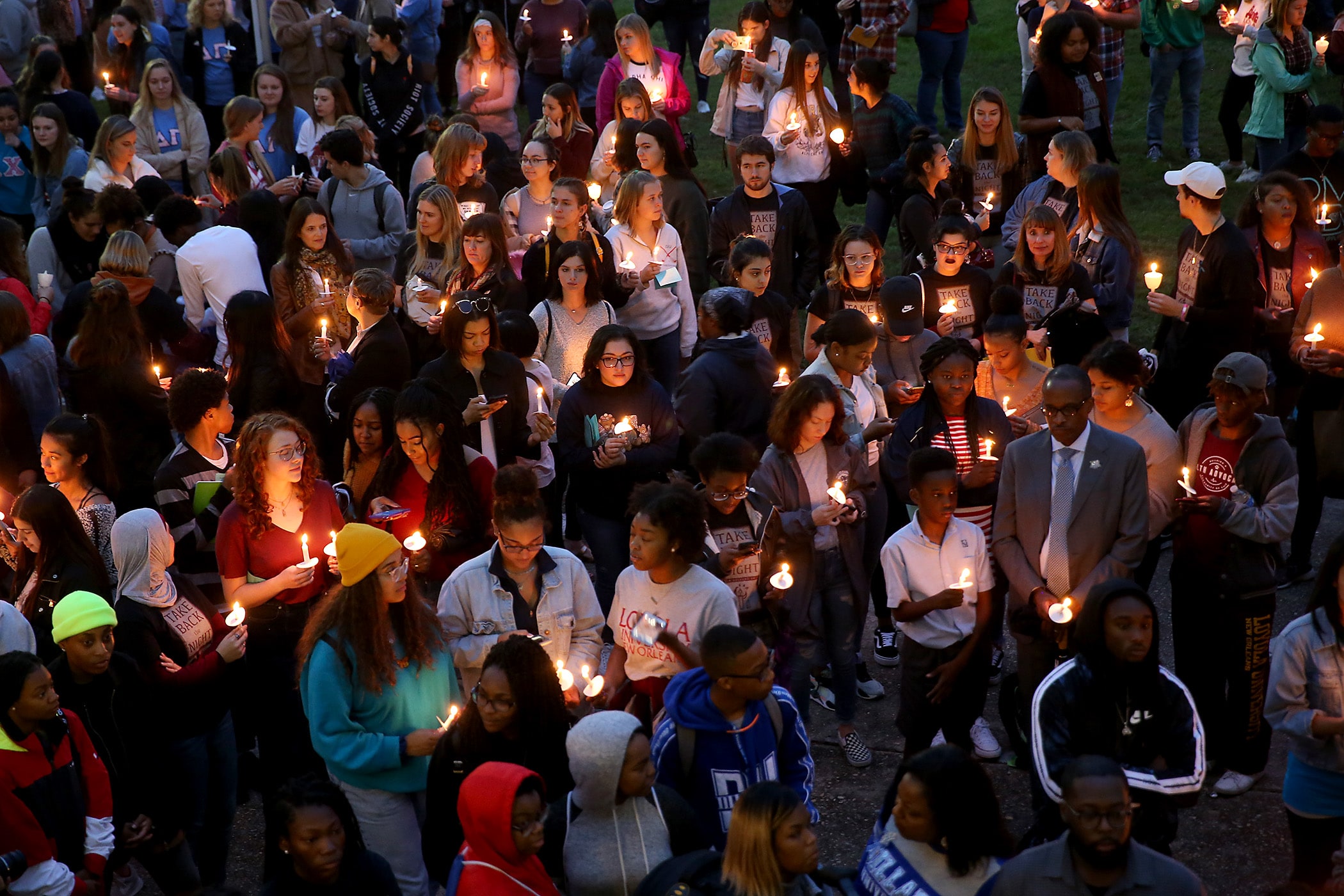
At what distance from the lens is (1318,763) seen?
5.18 meters

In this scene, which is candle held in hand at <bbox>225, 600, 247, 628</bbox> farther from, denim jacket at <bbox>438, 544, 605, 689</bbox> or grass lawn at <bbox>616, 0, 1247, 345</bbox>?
grass lawn at <bbox>616, 0, 1247, 345</bbox>

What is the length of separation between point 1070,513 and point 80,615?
3.88 metres

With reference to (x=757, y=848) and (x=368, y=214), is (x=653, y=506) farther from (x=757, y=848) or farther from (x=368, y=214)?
(x=368, y=214)

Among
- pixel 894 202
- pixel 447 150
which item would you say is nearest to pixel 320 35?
pixel 447 150

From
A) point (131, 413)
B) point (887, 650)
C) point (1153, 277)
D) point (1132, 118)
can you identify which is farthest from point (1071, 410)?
point (1132, 118)

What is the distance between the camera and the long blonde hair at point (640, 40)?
11242 millimetres

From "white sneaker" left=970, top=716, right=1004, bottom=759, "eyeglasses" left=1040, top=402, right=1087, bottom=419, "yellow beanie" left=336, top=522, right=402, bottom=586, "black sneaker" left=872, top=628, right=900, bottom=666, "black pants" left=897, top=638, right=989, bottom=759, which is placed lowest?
"black sneaker" left=872, top=628, right=900, bottom=666

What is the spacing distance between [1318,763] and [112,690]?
437cm

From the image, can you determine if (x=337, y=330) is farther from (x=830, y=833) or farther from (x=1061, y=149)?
(x=1061, y=149)

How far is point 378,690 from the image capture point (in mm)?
5035

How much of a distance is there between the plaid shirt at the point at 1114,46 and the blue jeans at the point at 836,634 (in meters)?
8.18

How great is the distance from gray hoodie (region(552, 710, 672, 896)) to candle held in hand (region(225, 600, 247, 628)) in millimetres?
1696

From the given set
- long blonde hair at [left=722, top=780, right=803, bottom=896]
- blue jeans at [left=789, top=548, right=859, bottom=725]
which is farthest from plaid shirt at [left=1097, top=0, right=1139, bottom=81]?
long blonde hair at [left=722, top=780, right=803, bottom=896]

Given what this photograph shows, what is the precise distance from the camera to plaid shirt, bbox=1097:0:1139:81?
1297 cm
